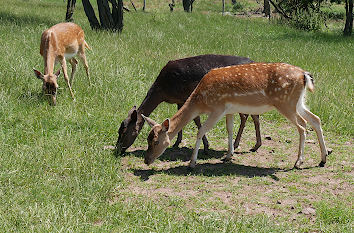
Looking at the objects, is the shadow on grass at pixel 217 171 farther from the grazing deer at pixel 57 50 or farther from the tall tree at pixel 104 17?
the tall tree at pixel 104 17

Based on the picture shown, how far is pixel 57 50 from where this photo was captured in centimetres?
921

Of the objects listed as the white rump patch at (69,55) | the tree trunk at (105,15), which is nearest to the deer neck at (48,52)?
the white rump patch at (69,55)

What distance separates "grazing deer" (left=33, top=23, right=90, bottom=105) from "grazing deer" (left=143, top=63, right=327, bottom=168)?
2.49 metres

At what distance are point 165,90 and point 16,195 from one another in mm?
3001

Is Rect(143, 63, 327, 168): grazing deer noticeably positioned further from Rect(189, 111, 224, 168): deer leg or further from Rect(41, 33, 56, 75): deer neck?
Rect(41, 33, 56, 75): deer neck

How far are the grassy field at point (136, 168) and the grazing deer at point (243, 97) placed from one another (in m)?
0.50

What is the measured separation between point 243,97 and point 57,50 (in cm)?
419

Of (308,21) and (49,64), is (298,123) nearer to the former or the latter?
(49,64)

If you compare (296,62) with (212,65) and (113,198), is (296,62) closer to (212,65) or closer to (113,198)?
(212,65)

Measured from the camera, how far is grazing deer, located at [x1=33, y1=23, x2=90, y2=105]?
829 centimetres

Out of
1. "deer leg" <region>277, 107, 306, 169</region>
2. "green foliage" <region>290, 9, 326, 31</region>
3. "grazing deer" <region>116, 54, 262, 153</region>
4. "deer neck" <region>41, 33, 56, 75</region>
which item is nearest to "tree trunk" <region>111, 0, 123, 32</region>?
"deer neck" <region>41, 33, 56, 75</region>

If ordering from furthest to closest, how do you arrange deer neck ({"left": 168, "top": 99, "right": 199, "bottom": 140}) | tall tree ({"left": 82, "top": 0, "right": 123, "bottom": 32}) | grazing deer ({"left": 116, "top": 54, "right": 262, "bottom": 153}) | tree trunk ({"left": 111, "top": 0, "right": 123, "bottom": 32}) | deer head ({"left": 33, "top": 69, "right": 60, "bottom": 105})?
tree trunk ({"left": 111, "top": 0, "right": 123, "bottom": 32})
tall tree ({"left": 82, "top": 0, "right": 123, "bottom": 32})
deer head ({"left": 33, "top": 69, "right": 60, "bottom": 105})
grazing deer ({"left": 116, "top": 54, "right": 262, "bottom": 153})
deer neck ({"left": 168, "top": 99, "right": 199, "bottom": 140})

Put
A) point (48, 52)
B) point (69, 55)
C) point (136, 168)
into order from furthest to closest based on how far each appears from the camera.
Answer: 1. point (69, 55)
2. point (48, 52)
3. point (136, 168)

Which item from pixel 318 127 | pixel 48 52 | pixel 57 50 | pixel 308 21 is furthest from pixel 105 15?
pixel 318 127
